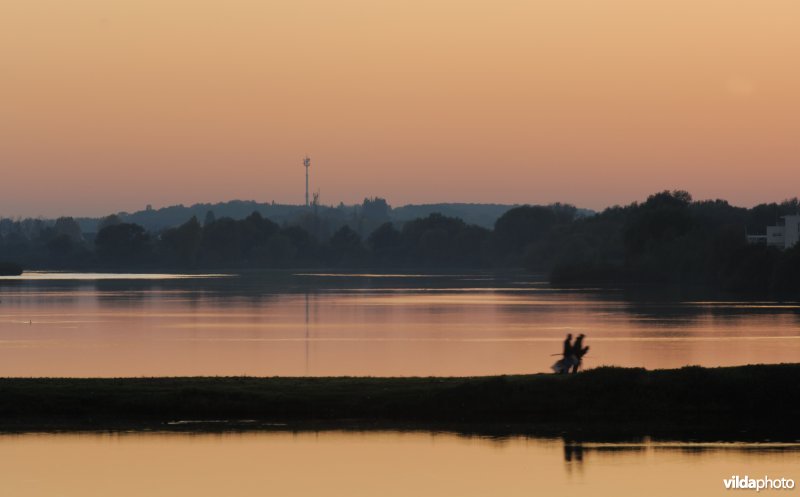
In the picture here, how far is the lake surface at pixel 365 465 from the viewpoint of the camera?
23.5 meters

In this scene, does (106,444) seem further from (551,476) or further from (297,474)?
(551,476)

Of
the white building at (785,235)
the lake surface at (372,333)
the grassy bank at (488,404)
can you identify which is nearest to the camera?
the grassy bank at (488,404)

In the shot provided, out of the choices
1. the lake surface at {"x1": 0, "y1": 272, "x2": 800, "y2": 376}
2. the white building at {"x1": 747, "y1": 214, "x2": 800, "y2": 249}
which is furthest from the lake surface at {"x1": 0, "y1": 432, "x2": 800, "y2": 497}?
the white building at {"x1": 747, "y1": 214, "x2": 800, "y2": 249}

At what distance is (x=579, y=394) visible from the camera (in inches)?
1198

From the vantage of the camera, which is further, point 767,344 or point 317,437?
point 767,344

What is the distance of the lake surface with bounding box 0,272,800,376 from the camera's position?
45.8m

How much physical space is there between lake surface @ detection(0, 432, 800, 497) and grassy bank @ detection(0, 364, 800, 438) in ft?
5.34

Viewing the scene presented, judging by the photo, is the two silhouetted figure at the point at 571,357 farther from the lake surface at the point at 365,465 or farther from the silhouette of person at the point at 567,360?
the lake surface at the point at 365,465

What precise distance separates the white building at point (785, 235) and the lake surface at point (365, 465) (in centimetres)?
10515

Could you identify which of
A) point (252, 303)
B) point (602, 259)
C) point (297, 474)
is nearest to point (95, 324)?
point (252, 303)

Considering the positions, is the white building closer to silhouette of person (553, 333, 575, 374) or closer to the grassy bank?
silhouette of person (553, 333, 575, 374)

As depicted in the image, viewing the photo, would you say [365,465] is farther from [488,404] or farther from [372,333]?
[372,333]

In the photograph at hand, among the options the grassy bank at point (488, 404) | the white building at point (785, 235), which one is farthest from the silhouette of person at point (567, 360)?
the white building at point (785, 235)

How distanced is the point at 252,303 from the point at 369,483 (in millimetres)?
69180
